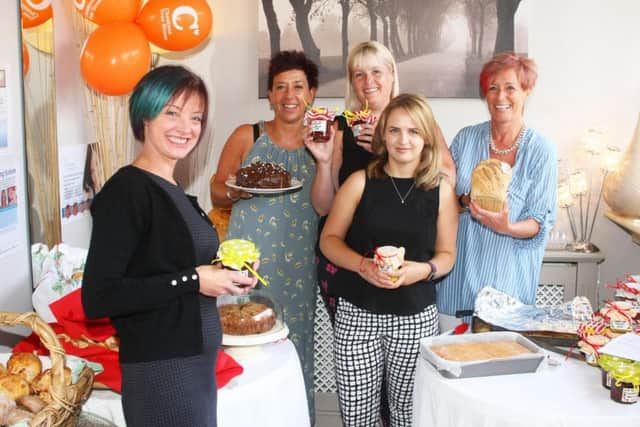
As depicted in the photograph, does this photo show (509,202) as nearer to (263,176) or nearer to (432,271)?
(432,271)

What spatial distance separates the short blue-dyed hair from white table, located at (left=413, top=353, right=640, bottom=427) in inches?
41.6

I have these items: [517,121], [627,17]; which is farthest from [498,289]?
[627,17]

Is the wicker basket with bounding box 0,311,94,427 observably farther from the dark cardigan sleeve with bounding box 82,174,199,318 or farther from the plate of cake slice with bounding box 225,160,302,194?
the plate of cake slice with bounding box 225,160,302,194

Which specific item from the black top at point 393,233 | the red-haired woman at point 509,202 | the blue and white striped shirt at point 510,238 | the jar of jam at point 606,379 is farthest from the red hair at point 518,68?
the jar of jam at point 606,379

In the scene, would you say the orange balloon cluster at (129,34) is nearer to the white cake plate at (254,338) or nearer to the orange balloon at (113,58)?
the orange balloon at (113,58)

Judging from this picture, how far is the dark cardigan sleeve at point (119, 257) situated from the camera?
4.71 ft

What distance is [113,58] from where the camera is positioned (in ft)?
9.27

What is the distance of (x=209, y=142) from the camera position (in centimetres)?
417

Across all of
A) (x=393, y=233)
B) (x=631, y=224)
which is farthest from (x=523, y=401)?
(x=631, y=224)

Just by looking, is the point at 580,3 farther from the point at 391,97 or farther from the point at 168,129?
the point at 168,129

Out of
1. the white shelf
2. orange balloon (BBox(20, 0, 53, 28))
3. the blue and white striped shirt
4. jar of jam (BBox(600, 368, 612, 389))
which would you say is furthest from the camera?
the white shelf

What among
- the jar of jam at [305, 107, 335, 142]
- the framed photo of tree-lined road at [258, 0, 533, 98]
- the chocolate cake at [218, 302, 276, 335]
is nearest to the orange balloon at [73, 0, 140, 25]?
the jar of jam at [305, 107, 335, 142]

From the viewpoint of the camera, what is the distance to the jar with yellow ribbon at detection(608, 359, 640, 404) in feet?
6.01

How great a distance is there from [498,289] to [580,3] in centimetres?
199
